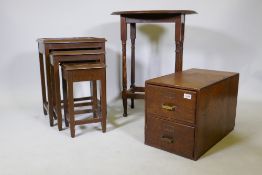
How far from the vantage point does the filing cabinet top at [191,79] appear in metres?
1.64

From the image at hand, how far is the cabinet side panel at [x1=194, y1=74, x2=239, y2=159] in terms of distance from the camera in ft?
5.31

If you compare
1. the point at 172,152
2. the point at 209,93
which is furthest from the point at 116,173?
the point at 209,93

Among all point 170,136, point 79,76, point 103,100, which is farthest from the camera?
point 103,100

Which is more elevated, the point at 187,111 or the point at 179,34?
the point at 179,34

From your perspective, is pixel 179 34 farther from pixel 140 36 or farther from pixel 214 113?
pixel 140 36

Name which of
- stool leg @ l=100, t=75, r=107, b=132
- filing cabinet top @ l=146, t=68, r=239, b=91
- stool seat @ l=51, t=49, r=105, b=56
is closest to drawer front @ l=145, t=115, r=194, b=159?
filing cabinet top @ l=146, t=68, r=239, b=91

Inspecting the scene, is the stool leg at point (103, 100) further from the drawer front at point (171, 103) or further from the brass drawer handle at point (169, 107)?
the brass drawer handle at point (169, 107)

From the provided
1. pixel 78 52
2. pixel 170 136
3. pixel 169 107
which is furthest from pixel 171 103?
pixel 78 52

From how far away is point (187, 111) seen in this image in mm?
1622

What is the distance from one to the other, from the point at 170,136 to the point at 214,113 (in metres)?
0.31

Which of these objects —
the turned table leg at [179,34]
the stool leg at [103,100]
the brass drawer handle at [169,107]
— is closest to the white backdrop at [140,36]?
the turned table leg at [179,34]

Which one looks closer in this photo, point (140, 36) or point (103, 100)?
point (103, 100)

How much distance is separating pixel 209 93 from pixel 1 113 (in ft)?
6.16
